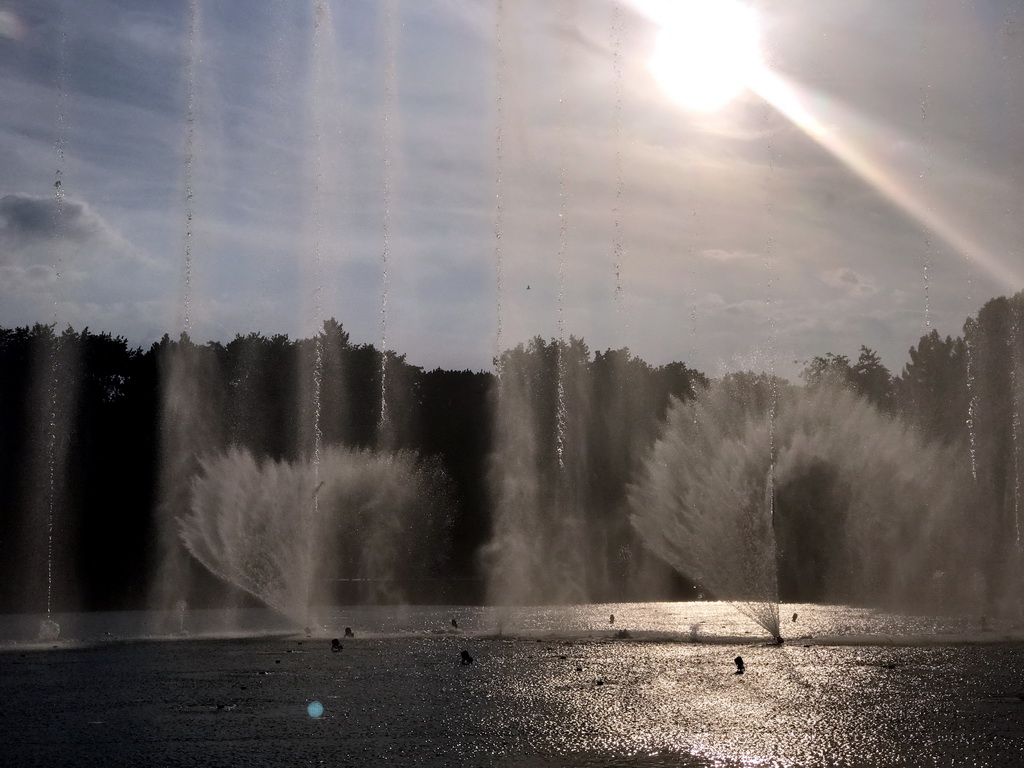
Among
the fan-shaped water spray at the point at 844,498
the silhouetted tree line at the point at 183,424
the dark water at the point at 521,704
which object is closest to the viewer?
the dark water at the point at 521,704

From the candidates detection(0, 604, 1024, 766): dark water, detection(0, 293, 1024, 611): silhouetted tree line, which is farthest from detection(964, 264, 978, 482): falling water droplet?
detection(0, 604, 1024, 766): dark water

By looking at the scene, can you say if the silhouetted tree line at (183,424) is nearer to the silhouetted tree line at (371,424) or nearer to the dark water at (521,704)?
the silhouetted tree line at (371,424)

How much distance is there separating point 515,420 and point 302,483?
33.1 m

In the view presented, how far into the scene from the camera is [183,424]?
62.5 meters

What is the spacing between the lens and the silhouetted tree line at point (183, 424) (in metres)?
65.1

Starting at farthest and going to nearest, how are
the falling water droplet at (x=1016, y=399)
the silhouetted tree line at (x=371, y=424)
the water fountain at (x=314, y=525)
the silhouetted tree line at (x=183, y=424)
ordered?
the silhouetted tree line at (x=183, y=424), the silhouetted tree line at (x=371, y=424), the falling water droplet at (x=1016, y=399), the water fountain at (x=314, y=525)

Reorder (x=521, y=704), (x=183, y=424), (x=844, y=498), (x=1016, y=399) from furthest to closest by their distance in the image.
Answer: (x=183, y=424)
(x=1016, y=399)
(x=844, y=498)
(x=521, y=704)

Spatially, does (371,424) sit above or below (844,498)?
above

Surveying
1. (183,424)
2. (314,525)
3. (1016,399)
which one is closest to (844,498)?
(1016,399)

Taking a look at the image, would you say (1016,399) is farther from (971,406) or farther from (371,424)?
(371,424)

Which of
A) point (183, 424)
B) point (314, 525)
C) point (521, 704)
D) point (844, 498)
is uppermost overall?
point (183, 424)

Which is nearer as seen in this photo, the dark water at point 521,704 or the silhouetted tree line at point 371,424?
the dark water at point 521,704

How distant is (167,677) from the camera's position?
2194 centimetres

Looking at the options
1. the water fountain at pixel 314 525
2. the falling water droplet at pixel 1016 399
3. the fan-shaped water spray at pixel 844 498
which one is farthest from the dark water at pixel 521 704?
the falling water droplet at pixel 1016 399
